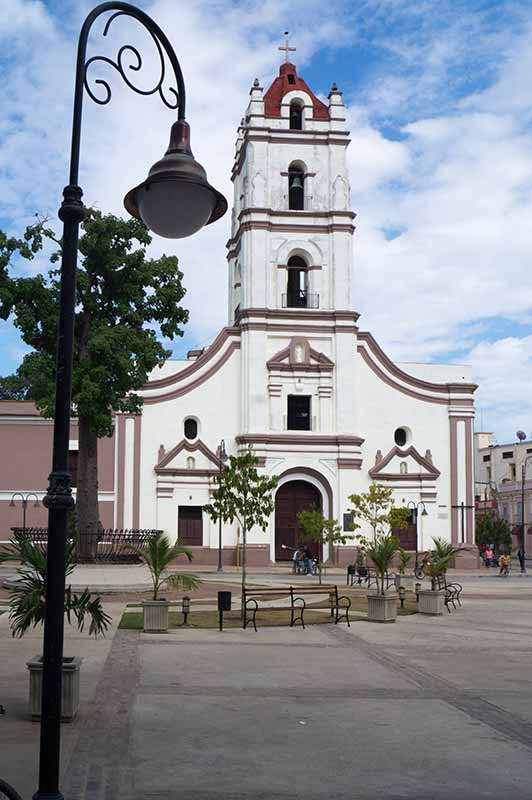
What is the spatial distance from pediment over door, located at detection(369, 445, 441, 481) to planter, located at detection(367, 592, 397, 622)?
27.1 metres

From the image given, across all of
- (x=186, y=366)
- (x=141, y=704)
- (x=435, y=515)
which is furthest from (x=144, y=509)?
(x=141, y=704)

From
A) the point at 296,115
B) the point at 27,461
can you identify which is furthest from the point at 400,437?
the point at 27,461

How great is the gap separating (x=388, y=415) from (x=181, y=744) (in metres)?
40.7

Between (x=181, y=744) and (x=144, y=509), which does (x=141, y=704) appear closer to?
(x=181, y=744)

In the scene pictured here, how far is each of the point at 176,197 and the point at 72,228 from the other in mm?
735

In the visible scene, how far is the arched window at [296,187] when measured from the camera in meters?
49.1

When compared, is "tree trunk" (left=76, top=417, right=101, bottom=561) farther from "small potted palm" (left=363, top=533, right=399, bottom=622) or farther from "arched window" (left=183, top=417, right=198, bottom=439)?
"arched window" (left=183, top=417, right=198, bottom=439)

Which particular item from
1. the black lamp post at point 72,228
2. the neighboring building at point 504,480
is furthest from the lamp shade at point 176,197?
the neighboring building at point 504,480

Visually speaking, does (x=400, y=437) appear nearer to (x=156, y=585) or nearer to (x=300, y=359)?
(x=300, y=359)

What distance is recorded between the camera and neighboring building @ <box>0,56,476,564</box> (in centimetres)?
4600

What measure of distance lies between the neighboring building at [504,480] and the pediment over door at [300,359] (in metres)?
38.2

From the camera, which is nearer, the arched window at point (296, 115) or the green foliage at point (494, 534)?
the arched window at point (296, 115)

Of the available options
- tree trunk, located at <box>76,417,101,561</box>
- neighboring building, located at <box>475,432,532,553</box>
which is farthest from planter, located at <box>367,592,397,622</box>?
neighboring building, located at <box>475,432,532,553</box>

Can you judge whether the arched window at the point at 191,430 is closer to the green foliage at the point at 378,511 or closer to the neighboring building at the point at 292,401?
the neighboring building at the point at 292,401
